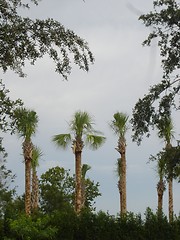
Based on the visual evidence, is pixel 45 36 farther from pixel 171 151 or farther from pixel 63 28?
pixel 171 151

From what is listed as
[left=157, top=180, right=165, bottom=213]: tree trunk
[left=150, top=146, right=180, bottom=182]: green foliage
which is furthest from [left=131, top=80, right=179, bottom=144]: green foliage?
[left=157, top=180, right=165, bottom=213]: tree trunk

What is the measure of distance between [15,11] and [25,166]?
19.2 metres

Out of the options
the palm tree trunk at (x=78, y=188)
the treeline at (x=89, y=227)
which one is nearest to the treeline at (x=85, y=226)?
the treeline at (x=89, y=227)

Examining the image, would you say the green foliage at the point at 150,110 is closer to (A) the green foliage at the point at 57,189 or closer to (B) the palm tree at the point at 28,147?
(B) the palm tree at the point at 28,147

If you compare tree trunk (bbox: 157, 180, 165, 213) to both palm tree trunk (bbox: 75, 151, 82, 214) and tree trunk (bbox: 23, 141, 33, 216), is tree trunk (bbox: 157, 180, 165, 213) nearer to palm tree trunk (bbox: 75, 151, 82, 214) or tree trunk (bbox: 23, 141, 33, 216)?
palm tree trunk (bbox: 75, 151, 82, 214)

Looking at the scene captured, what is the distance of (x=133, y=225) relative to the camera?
66.6 feet

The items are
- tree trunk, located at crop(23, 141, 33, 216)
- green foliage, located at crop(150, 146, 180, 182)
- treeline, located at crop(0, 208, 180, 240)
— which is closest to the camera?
treeline, located at crop(0, 208, 180, 240)

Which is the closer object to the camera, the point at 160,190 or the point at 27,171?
the point at 27,171

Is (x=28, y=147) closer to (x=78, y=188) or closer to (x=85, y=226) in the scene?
(x=78, y=188)

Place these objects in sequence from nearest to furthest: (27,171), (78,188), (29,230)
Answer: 1. (29,230)
2. (78,188)
3. (27,171)

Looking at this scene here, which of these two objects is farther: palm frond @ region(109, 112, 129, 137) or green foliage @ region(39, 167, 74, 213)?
green foliage @ region(39, 167, 74, 213)

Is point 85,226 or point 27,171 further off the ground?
point 27,171

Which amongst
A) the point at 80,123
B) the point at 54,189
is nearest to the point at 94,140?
→ the point at 80,123

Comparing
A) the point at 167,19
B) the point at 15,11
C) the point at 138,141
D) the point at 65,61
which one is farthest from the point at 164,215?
the point at 15,11
